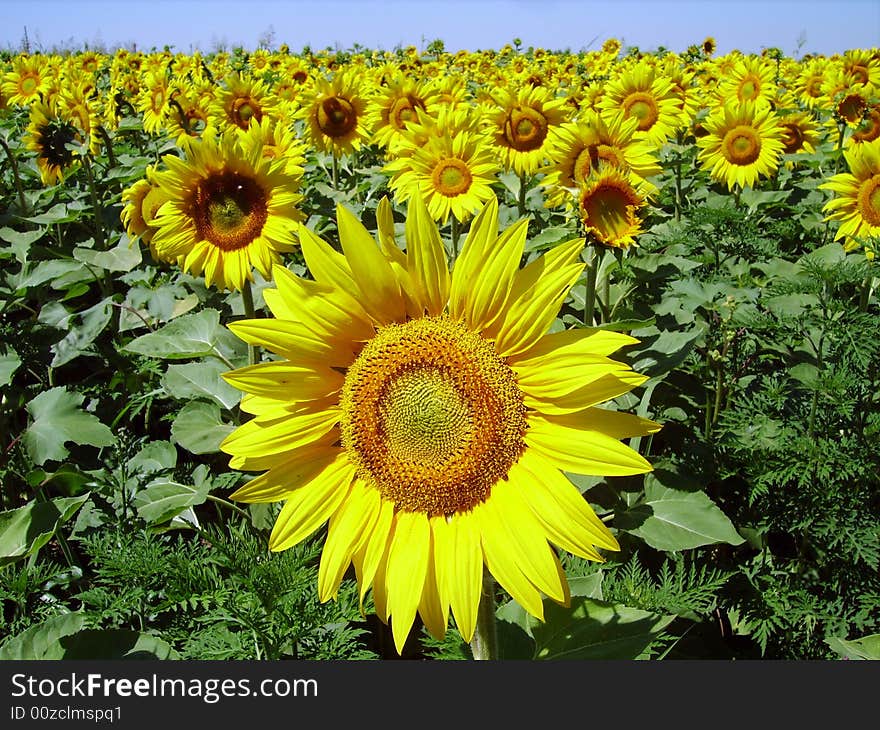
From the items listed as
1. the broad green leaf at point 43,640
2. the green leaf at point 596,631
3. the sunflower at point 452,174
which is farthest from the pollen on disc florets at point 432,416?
the sunflower at point 452,174

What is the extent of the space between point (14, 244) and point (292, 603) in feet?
11.6

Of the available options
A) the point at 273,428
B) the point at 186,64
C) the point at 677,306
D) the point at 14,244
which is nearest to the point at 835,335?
the point at 677,306

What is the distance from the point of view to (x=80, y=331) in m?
3.80

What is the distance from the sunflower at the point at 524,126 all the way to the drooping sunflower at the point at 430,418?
370cm

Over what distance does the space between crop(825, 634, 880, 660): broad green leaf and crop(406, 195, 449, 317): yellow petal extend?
4.73ft

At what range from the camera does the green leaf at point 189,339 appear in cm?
310

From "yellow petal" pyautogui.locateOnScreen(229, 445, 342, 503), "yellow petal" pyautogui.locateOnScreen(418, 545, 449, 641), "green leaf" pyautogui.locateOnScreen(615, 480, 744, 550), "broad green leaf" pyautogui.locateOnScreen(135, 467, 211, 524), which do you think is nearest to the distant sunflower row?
"broad green leaf" pyautogui.locateOnScreen(135, 467, 211, 524)

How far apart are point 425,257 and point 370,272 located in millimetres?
115

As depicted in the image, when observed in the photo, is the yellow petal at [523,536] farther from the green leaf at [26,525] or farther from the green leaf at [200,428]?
the green leaf at [200,428]

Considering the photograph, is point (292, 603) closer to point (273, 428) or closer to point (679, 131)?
point (273, 428)

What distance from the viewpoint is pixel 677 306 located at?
3.19 metres

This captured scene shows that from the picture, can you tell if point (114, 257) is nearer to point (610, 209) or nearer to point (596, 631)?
point (610, 209)

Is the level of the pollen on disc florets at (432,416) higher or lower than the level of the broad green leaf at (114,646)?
A: higher

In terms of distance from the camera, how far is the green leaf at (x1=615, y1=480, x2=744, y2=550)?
2305 millimetres
